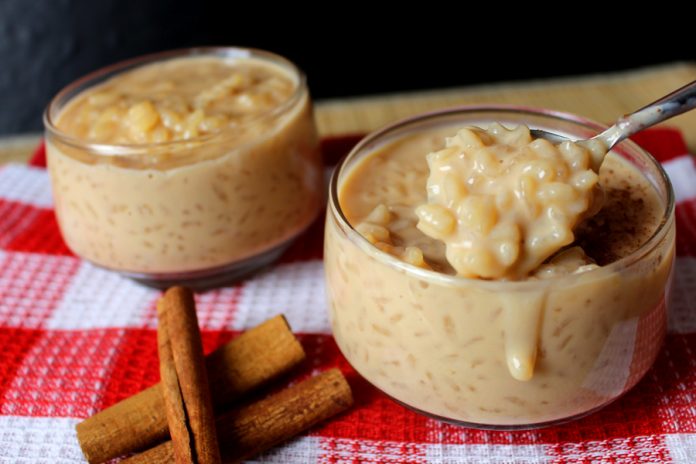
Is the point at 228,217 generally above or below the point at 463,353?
below

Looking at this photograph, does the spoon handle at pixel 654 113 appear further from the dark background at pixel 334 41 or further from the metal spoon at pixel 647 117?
the dark background at pixel 334 41

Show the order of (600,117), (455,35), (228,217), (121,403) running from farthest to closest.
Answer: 1. (455,35)
2. (600,117)
3. (228,217)
4. (121,403)

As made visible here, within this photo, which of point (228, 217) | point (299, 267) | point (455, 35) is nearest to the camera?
point (228, 217)

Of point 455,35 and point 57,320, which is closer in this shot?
point 57,320

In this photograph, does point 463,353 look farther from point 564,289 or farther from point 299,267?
point 299,267

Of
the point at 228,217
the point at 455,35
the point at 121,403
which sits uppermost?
the point at 228,217

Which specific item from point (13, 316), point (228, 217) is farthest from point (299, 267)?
point (13, 316)

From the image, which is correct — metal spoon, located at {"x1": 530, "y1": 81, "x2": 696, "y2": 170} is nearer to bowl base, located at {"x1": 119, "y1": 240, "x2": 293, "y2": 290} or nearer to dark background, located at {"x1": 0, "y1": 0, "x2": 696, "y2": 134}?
bowl base, located at {"x1": 119, "y1": 240, "x2": 293, "y2": 290}
